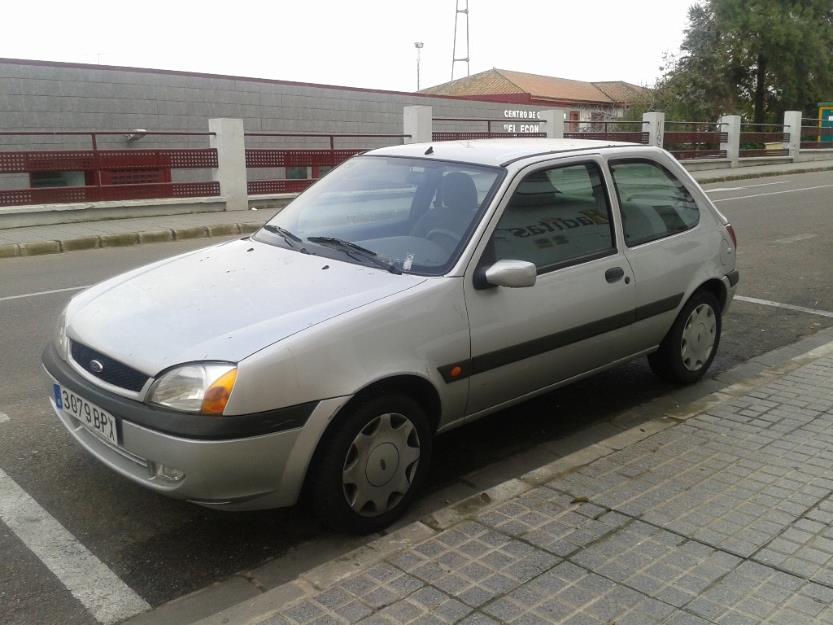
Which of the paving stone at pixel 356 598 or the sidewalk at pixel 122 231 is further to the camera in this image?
the sidewalk at pixel 122 231

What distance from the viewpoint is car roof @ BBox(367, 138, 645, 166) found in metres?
4.42

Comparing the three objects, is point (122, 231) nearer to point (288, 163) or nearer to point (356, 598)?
point (288, 163)

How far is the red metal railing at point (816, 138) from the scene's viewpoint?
3622 cm

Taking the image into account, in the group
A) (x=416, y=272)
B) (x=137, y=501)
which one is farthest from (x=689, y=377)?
(x=137, y=501)

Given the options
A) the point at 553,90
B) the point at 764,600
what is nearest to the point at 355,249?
the point at 764,600

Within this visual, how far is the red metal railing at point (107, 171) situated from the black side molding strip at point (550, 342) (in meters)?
11.5

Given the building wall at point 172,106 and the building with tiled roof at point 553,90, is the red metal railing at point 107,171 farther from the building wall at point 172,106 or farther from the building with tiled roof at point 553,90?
the building with tiled roof at point 553,90

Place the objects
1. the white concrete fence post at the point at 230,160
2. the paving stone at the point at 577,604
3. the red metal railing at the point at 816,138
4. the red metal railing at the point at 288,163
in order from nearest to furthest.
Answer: the paving stone at the point at 577,604 < the white concrete fence post at the point at 230,160 < the red metal railing at the point at 288,163 < the red metal railing at the point at 816,138

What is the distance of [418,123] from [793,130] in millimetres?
20558

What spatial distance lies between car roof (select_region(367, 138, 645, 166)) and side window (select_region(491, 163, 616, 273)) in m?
0.16

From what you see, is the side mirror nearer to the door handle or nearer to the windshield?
the windshield

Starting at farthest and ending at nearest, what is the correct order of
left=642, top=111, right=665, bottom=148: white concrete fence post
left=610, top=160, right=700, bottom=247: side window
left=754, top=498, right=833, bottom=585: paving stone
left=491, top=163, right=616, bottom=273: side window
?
left=642, top=111, right=665, bottom=148: white concrete fence post → left=610, top=160, right=700, bottom=247: side window → left=491, top=163, right=616, bottom=273: side window → left=754, top=498, right=833, bottom=585: paving stone

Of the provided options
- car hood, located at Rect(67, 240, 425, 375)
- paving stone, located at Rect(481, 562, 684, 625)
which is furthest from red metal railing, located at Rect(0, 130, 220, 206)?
paving stone, located at Rect(481, 562, 684, 625)

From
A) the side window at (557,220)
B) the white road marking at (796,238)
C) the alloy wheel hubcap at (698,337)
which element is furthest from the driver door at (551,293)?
the white road marking at (796,238)
